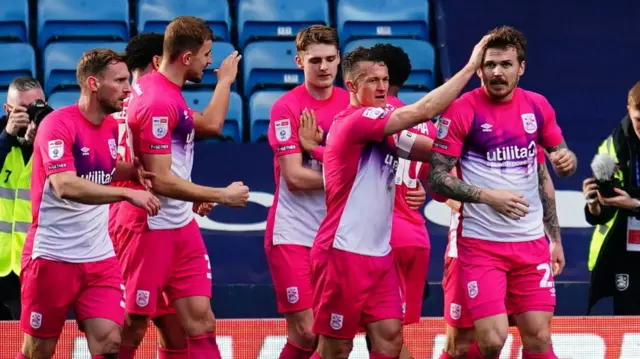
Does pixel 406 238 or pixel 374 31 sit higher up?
pixel 374 31

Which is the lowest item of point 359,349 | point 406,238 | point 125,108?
point 359,349

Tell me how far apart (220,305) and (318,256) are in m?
2.55

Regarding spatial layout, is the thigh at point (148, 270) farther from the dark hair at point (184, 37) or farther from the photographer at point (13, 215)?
the photographer at point (13, 215)

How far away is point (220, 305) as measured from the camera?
34.6ft

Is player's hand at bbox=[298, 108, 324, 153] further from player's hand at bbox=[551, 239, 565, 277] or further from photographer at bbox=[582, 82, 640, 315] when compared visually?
photographer at bbox=[582, 82, 640, 315]

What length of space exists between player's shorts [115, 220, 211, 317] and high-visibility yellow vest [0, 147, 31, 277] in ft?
5.36

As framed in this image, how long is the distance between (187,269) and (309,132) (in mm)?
1060

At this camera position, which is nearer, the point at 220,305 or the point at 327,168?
the point at 327,168

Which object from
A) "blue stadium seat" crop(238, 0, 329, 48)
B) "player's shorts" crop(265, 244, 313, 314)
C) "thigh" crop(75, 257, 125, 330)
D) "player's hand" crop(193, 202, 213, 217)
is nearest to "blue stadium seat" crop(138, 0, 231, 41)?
"blue stadium seat" crop(238, 0, 329, 48)

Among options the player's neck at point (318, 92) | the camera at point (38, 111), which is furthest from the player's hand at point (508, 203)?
the camera at point (38, 111)

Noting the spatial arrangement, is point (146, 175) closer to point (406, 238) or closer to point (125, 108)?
point (125, 108)

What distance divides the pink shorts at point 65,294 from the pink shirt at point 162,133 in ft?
1.48

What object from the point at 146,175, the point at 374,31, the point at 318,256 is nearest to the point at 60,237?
the point at 146,175

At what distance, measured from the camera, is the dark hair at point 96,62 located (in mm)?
8203
